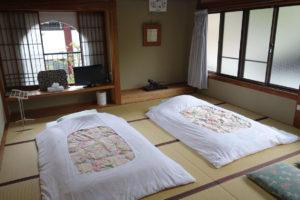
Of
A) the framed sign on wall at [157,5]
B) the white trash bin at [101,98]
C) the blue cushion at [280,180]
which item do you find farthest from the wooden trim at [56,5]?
the blue cushion at [280,180]

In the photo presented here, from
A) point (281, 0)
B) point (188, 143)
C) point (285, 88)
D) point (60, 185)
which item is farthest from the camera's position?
point (285, 88)

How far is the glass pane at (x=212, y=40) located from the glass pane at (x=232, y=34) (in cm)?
26

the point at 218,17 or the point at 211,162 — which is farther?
the point at 218,17

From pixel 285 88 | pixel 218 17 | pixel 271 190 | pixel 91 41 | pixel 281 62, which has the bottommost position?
pixel 271 190

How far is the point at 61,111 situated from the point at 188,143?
2.69 metres

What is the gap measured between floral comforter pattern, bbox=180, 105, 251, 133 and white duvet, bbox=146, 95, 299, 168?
0.08 metres

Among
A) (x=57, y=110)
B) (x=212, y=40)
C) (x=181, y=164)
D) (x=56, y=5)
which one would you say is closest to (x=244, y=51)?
(x=212, y=40)

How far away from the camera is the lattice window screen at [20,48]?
436cm

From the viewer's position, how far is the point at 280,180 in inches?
95.5

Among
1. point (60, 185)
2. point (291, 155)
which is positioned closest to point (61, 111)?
point (60, 185)

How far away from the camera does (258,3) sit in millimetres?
4156

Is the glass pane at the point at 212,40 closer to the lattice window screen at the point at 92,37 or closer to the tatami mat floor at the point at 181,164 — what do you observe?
the tatami mat floor at the point at 181,164

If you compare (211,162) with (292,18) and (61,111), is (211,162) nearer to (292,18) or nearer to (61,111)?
(292,18)

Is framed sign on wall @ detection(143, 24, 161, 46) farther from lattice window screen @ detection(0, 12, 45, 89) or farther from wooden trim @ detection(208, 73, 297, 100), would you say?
lattice window screen @ detection(0, 12, 45, 89)
